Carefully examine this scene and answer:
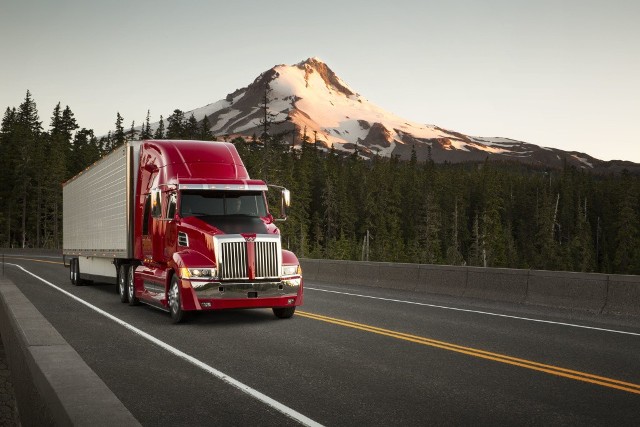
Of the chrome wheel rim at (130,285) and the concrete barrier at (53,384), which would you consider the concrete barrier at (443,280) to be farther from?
the concrete barrier at (53,384)

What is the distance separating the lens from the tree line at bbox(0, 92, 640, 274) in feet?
376

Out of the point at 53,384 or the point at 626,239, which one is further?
the point at 626,239

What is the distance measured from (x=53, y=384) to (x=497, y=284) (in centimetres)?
1502

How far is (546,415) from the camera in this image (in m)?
6.92

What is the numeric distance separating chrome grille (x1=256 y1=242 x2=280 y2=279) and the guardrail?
680 cm

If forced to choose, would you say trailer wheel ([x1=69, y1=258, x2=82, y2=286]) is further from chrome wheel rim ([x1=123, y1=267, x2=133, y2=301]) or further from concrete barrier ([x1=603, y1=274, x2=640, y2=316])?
concrete barrier ([x1=603, y1=274, x2=640, y2=316])

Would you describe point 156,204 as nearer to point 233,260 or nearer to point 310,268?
point 233,260

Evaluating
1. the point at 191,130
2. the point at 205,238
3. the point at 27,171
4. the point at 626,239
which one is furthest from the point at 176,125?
the point at 205,238

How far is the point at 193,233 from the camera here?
14.3m

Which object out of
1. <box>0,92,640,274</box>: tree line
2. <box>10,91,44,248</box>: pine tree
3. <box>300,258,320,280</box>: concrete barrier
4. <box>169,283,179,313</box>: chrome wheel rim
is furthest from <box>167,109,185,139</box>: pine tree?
<box>169,283,179,313</box>: chrome wheel rim

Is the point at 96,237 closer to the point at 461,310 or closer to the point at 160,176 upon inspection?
the point at 160,176

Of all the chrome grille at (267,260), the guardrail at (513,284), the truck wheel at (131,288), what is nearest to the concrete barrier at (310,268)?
the guardrail at (513,284)

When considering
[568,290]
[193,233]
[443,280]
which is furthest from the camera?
[443,280]

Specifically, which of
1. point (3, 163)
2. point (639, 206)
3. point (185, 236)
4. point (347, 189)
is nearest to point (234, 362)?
point (185, 236)
